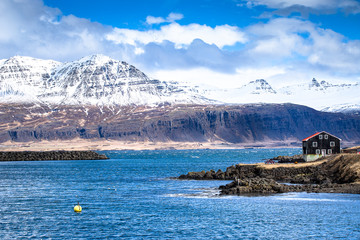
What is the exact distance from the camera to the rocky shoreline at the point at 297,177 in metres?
67.6

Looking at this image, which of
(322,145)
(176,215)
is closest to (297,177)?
(322,145)

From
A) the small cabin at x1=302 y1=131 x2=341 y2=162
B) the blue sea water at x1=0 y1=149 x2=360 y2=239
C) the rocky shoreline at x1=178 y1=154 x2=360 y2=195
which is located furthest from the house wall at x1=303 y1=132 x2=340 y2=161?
the blue sea water at x1=0 y1=149 x2=360 y2=239

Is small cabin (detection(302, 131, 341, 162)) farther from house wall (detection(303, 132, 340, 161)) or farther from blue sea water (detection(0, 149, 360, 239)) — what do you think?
blue sea water (detection(0, 149, 360, 239))

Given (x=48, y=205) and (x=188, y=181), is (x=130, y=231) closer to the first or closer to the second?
(x=48, y=205)

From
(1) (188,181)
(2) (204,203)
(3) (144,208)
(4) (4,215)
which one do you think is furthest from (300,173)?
(4) (4,215)

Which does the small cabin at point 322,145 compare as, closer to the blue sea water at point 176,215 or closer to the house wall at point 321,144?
the house wall at point 321,144

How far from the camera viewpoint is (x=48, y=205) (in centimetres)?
6006

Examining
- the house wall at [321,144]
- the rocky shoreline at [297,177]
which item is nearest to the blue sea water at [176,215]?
the rocky shoreline at [297,177]

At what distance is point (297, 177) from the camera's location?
267 feet

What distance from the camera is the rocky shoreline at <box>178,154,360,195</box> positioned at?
222ft

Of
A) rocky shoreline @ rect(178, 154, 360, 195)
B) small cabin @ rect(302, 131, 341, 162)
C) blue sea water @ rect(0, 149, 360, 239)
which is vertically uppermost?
small cabin @ rect(302, 131, 341, 162)

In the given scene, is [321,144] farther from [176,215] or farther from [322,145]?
[176,215]

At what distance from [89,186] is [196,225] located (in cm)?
3910

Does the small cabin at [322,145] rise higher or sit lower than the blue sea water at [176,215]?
higher
